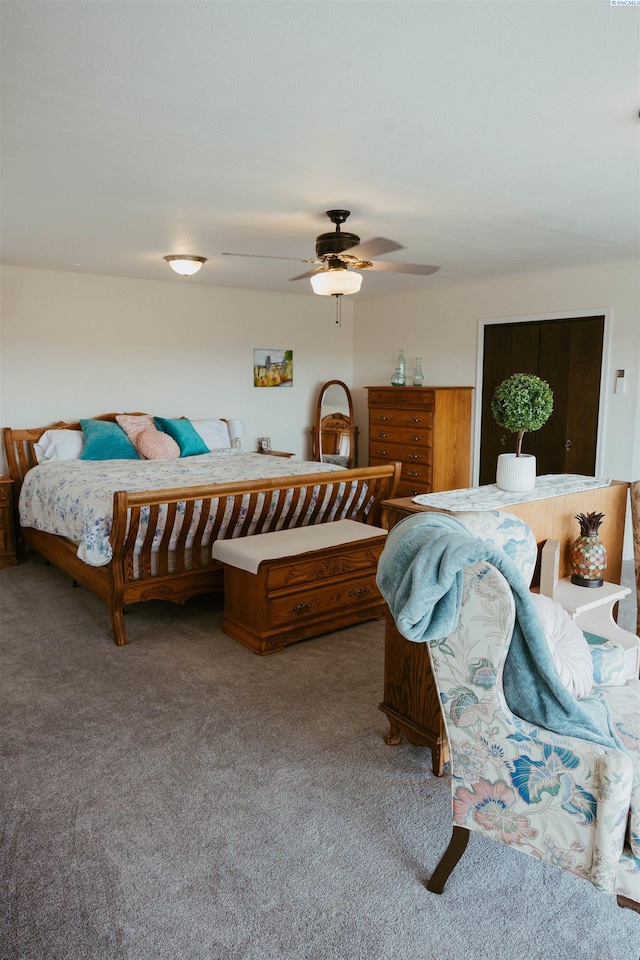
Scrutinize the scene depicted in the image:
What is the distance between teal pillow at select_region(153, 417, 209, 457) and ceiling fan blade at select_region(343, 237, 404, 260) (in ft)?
7.29

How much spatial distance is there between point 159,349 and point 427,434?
2.66 m

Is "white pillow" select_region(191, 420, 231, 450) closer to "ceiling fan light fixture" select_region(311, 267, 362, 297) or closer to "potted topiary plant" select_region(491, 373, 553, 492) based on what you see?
"ceiling fan light fixture" select_region(311, 267, 362, 297)

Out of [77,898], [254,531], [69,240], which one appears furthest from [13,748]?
[69,240]

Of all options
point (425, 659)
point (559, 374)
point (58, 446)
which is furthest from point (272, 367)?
point (425, 659)

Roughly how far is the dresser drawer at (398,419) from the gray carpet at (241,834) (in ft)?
10.8

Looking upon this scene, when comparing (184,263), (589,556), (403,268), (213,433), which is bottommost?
(589,556)

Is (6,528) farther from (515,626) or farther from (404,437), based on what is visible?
(515,626)

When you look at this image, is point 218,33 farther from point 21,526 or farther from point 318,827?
point 21,526

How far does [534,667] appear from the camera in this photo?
1.60 meters

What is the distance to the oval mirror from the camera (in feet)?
23.6

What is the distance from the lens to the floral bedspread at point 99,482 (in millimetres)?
3615

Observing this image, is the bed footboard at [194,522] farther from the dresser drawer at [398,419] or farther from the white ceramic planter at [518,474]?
the dresser drawer at [398,419]

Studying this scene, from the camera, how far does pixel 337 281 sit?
146 inches

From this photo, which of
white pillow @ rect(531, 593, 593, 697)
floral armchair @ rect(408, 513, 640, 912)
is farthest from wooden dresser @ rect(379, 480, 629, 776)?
floral armchair @ rect(408, 513, 640, 912)
